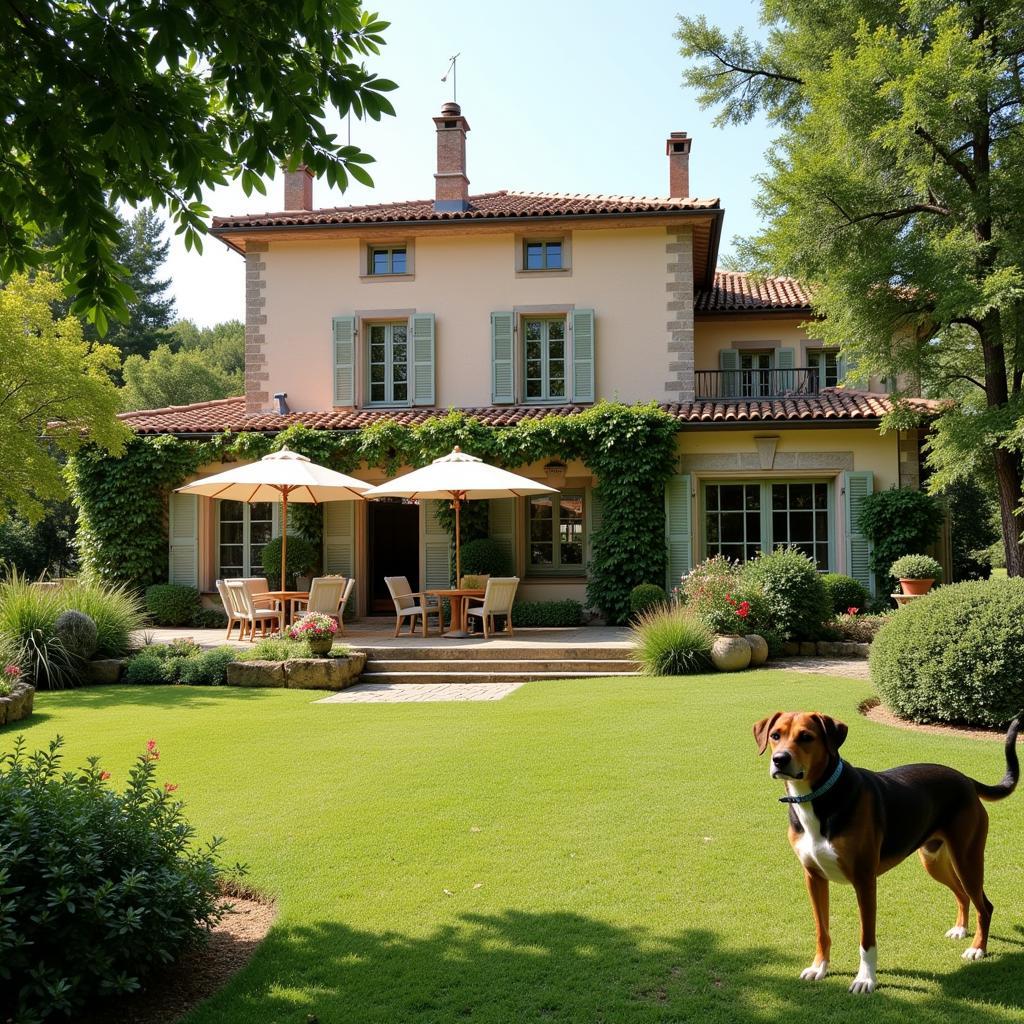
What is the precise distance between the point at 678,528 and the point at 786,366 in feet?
17.0

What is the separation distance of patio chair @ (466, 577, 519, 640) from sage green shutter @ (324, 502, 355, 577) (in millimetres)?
3936

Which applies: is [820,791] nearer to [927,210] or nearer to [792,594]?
[792,594]

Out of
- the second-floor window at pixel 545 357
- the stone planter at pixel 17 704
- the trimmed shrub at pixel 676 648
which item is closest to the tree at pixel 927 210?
the second-floor window at pixel 545 357

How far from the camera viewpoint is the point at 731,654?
36.8 feet

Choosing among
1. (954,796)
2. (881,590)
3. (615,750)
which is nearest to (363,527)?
(881,590)

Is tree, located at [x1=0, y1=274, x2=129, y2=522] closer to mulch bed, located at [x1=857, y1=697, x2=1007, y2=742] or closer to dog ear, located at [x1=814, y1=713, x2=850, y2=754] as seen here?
mulch bed, located at [x1=857, y1=697, x2=1007, y2=742]

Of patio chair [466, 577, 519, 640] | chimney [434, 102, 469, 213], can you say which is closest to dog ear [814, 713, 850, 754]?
patio chair [466, 577, 519, 640]

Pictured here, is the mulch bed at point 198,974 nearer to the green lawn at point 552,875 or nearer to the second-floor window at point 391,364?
the green lawn at point 552,875

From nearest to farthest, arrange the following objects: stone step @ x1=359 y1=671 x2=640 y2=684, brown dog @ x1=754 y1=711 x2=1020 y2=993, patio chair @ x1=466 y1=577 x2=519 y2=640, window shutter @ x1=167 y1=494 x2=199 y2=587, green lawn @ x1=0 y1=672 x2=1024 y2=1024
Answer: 1. brown dog @ x1=754 y1=711 x2=1020 y2=993
2. green lawn @ x1=0 y1=672 x2=1024 y2=1024
3. stone step @ x1=359 y1=671 x2=640 y2=684
4. patio chair @ x1=466 y1=577 x2=519 y2=640
5. window shutter @ x1=167 y1=494 x2=199 y2=587

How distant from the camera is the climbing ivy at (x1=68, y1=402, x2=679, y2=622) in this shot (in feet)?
52.2

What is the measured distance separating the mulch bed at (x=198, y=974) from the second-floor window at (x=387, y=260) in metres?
15.2

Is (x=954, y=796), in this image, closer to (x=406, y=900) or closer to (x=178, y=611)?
(x=406, y=900)

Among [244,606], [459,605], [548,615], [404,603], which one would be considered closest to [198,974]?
[244,606]

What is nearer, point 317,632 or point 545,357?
point 317,632
